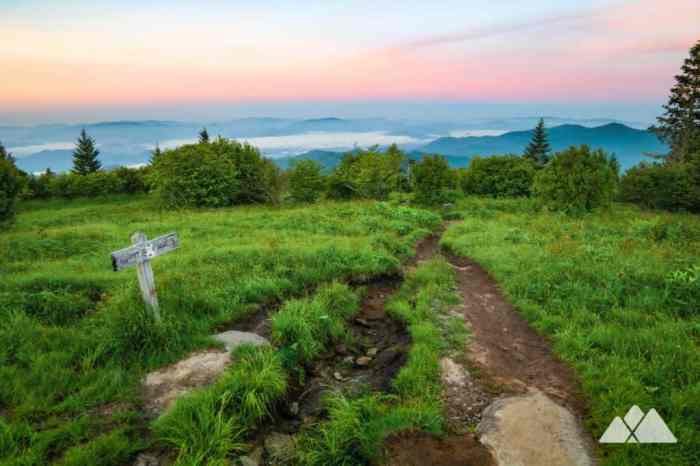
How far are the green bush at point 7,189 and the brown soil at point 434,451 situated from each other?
26.4 m

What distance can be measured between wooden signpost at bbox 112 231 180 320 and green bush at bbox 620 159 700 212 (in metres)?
39.8

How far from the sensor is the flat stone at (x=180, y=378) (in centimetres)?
486

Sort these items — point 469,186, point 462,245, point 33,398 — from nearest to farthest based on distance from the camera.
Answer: point 33,398 < point 462,245 < point 469,186

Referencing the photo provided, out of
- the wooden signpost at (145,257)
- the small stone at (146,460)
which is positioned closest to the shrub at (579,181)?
the wooden signpost at (145,257)

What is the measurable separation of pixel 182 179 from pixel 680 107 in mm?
60601

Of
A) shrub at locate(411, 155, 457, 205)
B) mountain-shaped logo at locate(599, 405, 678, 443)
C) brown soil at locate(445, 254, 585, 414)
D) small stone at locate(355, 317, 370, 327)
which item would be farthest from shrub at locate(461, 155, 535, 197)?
mountain-shaped logo at locate(599, 405, 678, 443)

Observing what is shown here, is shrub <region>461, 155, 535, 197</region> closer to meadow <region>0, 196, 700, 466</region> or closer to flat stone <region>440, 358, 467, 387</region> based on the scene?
meadow <region>0, 196, 700, 466</region>

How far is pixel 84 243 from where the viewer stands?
14.1 metres

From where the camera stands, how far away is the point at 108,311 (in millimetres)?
6520

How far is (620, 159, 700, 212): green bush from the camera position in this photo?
30094 mm

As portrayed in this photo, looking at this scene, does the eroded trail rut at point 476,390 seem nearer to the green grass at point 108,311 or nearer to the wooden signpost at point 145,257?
the green grass at point 108,311

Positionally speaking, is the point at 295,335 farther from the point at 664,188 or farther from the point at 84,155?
the point at 84,155

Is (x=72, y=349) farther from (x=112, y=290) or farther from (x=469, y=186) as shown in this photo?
(x=469, y=186)

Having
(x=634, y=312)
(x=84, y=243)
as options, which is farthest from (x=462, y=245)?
(x=84, y=243)
